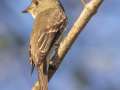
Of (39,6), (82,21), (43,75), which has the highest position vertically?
(82,21)

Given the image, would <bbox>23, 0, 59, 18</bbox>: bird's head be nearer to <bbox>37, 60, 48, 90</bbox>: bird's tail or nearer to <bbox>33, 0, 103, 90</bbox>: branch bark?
<bbox>37, 60, 48, 90</bbox>: bird's tail

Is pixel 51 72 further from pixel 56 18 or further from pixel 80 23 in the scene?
pixel 56 18

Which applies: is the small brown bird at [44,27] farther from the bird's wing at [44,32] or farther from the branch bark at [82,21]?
the branch bark at [82,21]

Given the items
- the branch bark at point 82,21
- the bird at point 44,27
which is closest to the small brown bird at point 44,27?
the bird at point 44,27

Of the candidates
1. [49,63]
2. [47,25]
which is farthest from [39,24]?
[49,63]

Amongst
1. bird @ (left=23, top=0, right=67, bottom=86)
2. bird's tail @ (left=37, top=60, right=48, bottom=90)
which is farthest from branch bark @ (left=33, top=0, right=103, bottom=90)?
bird @ (left=23, top=0, right=67, bottom=86)

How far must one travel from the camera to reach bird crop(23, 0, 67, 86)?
268 cm

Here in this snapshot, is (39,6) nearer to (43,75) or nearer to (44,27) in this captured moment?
(44,27)

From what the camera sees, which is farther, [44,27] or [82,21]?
[44,27]

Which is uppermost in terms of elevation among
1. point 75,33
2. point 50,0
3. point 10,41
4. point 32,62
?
point 75,33

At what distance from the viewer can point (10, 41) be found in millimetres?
4180

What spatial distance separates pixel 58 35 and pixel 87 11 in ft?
2.44

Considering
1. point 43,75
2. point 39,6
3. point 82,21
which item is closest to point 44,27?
point 39,6

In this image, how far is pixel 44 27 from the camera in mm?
2963
